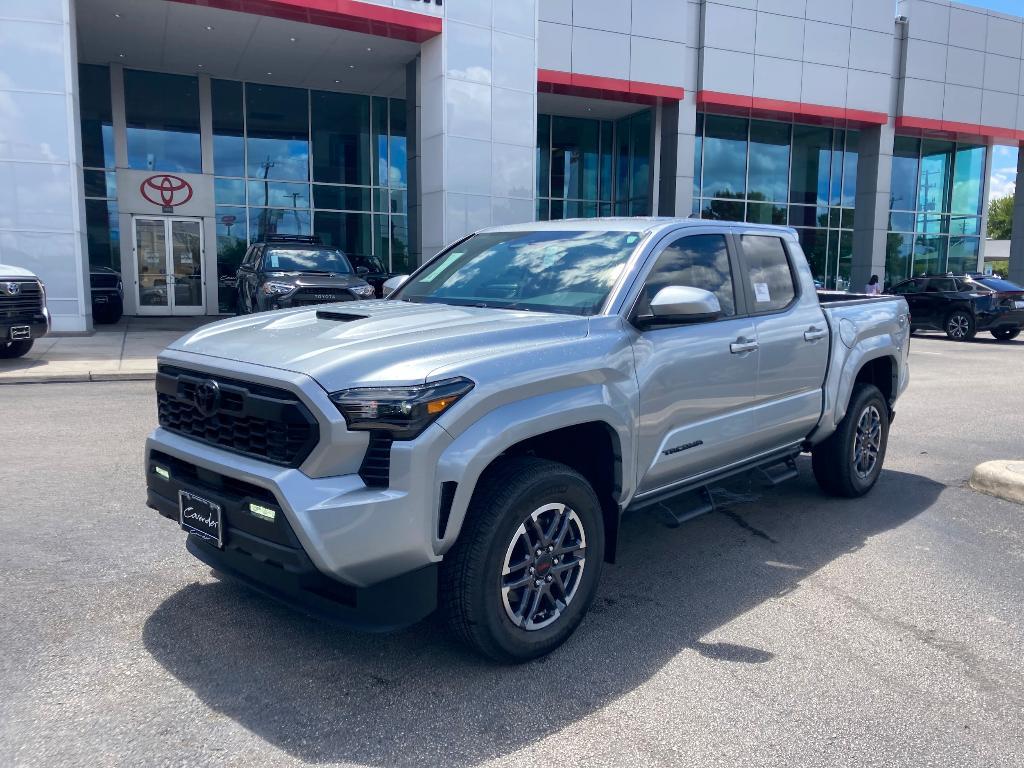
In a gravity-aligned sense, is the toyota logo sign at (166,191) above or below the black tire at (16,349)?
above

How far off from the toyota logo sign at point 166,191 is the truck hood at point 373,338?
2251cm

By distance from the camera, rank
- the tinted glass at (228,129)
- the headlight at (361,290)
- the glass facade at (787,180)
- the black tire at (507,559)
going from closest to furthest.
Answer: the black tire at (507,559) → the headlight at (361,290) → the tinted glass at (228,129) → the glass facade at (787,180)

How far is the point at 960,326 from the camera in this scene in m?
20.7

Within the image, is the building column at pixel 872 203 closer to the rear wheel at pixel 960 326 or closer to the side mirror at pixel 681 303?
the rear wheel at pixel 960 326

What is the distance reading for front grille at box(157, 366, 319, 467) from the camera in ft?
10.2

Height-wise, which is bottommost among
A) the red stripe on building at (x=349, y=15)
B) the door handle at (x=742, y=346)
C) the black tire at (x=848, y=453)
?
the black tire at (x=848, y=453)

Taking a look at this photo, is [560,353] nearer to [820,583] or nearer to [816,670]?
[816,670]

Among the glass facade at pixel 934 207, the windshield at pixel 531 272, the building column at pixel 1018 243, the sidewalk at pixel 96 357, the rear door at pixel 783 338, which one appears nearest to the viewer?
the windshield at pixel 531 272

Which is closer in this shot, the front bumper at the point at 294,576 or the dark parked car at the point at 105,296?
the front bumper at the point at 294,576

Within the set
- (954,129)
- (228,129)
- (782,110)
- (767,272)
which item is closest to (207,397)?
(767,272)

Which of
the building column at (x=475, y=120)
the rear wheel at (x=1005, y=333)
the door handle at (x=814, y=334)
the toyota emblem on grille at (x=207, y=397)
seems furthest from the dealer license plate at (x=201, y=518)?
the rear wheel at (x=1005, y=333)

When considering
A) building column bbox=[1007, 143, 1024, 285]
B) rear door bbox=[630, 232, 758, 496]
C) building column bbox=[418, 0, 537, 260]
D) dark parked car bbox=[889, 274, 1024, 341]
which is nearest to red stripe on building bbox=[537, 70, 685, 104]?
building column bbox=[418, 0, 537, 260]

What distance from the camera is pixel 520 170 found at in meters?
21.1

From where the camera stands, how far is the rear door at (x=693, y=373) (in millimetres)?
4062
